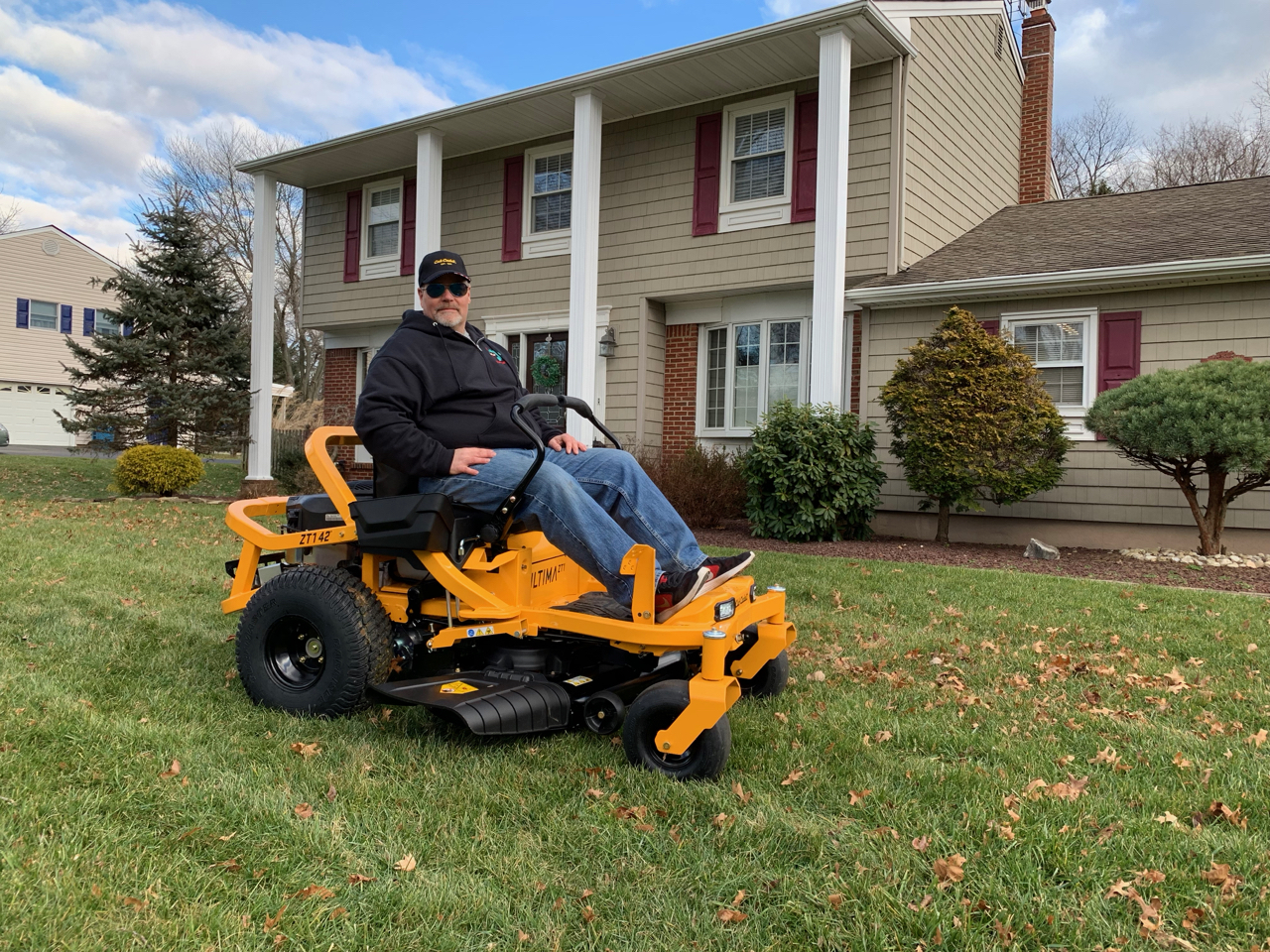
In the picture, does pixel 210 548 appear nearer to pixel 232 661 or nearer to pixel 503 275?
pixel 232 661

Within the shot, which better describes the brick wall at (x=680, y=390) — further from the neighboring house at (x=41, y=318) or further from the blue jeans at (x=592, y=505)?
the neighboring house at (x=41, y=318)

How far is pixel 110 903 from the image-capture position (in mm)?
2117

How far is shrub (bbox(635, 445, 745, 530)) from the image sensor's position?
1053 cm

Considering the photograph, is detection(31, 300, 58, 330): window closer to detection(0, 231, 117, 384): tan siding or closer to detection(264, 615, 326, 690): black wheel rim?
detection(0, 231, 117, 384): tan siding

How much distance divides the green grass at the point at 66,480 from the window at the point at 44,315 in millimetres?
15258

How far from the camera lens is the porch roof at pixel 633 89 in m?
10.1

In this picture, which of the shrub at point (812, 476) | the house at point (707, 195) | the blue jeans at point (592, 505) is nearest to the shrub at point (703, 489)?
the shrub at point (812, 476)

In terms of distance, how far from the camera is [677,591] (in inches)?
131

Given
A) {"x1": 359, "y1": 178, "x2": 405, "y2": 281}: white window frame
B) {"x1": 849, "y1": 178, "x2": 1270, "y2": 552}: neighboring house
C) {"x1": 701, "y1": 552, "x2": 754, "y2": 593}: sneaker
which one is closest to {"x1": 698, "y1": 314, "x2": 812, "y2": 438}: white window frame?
{"x1": 849, "y1": 178, "x2": 1270, "y2": 552}: neighboring house

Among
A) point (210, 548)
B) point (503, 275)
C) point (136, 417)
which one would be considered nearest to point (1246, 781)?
point (210, 548)

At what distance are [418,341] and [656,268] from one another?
8886mm

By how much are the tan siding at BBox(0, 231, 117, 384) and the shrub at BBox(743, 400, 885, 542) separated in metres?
31.1

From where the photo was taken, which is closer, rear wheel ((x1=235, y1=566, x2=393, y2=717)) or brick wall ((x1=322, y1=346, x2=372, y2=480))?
rear wheel ((x1=235, y1=566, x2=393, y2=717))

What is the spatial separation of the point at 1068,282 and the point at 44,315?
3563 cm
